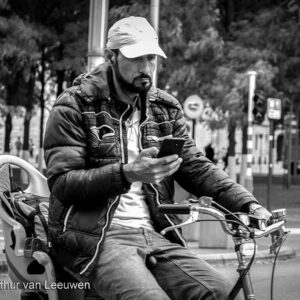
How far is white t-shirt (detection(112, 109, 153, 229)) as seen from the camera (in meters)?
3.32

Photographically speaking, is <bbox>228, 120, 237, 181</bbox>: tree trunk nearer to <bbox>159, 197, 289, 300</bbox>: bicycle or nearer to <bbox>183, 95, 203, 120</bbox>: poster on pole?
<bbox>183, 95, 203, 120</bbox>: poster on pole

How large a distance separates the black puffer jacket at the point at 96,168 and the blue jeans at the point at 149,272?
0.21 feet

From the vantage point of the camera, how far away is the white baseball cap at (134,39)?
3.24 meters

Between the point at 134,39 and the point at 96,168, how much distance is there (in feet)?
1.63

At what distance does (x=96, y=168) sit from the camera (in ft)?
10.6

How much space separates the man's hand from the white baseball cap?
0.42 metres

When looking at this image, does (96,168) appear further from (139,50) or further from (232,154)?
(232,154)

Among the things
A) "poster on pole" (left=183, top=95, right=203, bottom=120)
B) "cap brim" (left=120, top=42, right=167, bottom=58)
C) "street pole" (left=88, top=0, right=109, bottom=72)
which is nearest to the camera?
"cap brim" (left=120, top=42, right=167, bottom=58)

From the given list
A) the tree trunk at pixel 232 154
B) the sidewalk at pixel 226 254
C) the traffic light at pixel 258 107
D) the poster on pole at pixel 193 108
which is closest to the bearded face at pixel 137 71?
the sidewalk at pixel 226 254

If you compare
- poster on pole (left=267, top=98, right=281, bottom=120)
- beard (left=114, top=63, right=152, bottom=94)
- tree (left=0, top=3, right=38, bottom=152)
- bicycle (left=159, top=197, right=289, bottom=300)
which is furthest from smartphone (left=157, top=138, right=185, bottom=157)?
tree (left=0, top=3, right=38, bottom=152)

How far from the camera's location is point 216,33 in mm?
23500

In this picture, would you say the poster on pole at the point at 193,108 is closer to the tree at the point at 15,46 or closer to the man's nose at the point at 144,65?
the tree at the point at 15,46

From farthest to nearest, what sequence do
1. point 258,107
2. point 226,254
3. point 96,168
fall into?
1. point 258,107
2. point 226,254
3. point 96,168

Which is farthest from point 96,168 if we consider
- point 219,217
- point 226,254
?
point 226,254
